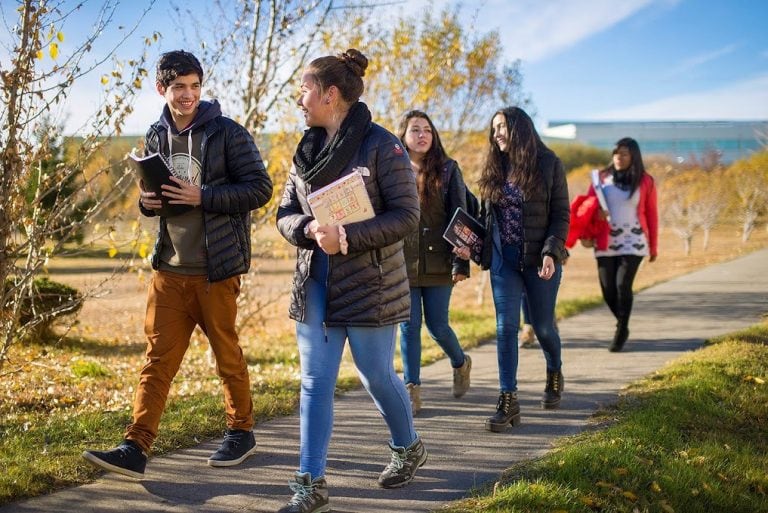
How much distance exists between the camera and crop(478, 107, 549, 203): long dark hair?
220 inches

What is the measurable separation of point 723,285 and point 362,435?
12.5 m

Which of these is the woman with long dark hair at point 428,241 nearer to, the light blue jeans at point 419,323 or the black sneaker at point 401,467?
the light blue jeans at point 419,323

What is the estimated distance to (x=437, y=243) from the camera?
5836mm

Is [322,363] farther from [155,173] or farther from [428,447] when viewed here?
[428,447]

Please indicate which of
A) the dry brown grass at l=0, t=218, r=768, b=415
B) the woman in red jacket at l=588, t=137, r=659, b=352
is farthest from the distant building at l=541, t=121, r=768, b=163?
the woman in red jacket at l=588, t=137, r=659, b=352

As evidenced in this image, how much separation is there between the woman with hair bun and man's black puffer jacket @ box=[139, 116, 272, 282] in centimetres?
48

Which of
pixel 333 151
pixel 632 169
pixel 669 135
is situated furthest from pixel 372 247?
pixel 669 135

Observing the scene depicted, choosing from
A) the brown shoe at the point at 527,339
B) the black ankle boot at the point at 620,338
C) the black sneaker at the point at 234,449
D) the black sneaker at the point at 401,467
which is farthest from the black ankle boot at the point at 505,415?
the brown shoe at the point at 527,339

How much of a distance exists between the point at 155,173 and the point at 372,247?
1196 mm

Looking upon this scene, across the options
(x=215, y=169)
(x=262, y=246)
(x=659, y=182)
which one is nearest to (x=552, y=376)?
(x=215, y=169)

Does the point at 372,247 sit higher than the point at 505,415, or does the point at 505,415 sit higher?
the point at 372,247

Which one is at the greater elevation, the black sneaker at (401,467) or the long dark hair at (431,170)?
the long dark hair at (431,170)

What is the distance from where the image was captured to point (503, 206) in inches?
224

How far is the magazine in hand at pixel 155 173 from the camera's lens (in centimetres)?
410
